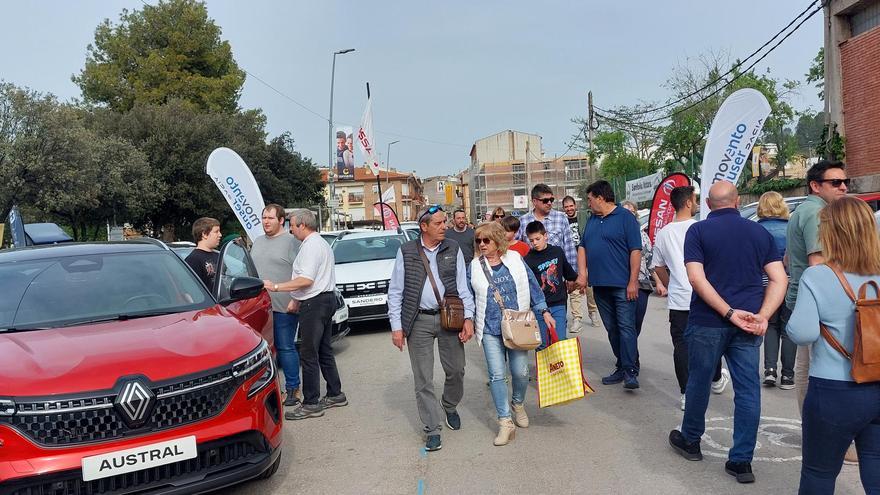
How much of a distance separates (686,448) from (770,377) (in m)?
2.42

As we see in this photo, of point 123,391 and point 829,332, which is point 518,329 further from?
point 123,391

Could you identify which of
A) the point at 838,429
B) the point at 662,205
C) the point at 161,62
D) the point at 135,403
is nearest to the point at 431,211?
the point at 135,403

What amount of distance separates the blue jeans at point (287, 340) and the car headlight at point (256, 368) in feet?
6.67

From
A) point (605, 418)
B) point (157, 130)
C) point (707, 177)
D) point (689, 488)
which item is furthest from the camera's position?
point (157, 130)

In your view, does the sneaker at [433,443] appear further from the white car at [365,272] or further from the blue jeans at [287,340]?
the white car at [365,272]

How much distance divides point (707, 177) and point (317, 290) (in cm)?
546

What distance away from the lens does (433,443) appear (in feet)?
17.4

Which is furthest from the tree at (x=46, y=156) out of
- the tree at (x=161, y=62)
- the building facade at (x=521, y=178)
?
the building facade at (x=521, y=178)

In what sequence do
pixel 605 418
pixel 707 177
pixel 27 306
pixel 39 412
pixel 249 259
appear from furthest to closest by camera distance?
1. pixel 707 177
2. pixel 249 259
3. pixel 605 418
4. pixel 27 306
5. pixel 39 412

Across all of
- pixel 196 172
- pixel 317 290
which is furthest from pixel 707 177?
pixel 196 172

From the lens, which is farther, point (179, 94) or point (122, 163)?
point (179, 94)

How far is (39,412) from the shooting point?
349 cm

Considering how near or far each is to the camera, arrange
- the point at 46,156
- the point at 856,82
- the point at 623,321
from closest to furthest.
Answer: the point at 623,321 < the point at 856,82 < the point at 46,156

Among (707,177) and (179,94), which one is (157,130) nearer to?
(179,94)
